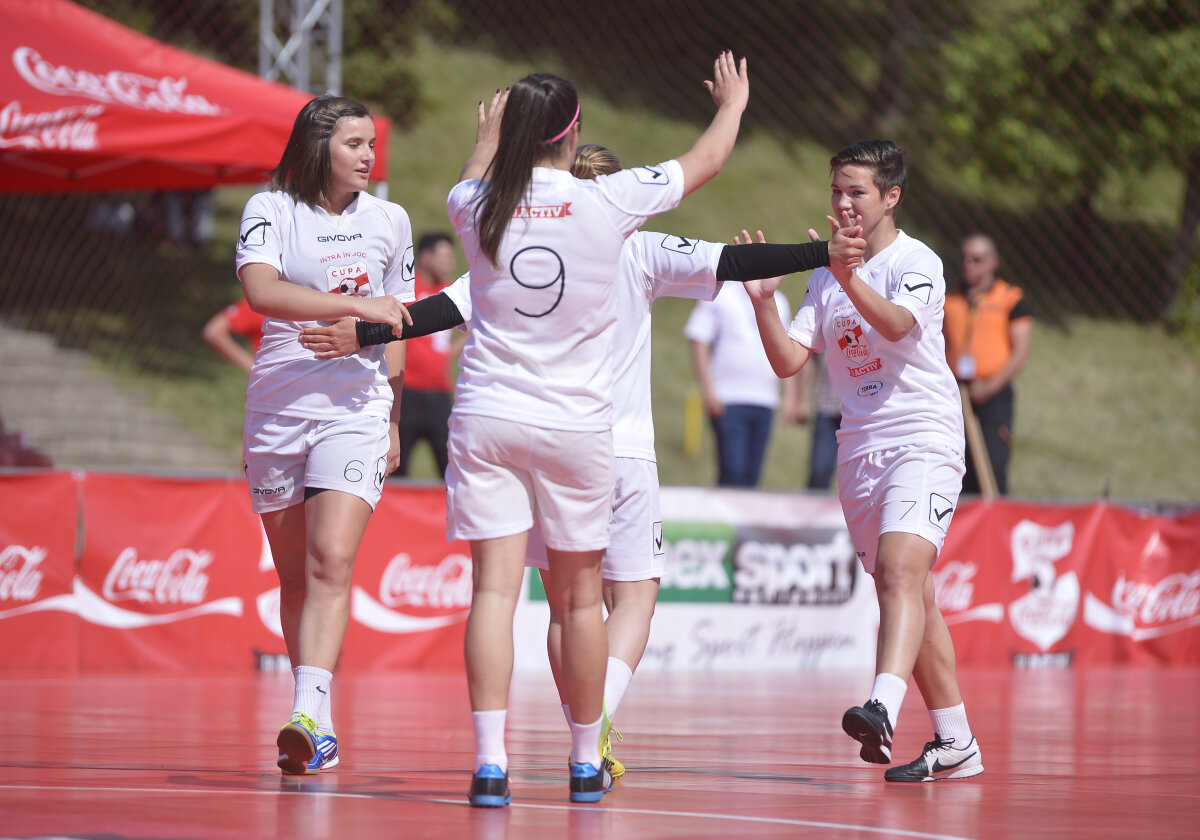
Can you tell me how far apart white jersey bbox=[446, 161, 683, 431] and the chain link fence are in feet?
64.2

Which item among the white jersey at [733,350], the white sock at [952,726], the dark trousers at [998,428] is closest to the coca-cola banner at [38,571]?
the white jersey at [733,350]

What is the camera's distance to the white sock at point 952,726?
478cm

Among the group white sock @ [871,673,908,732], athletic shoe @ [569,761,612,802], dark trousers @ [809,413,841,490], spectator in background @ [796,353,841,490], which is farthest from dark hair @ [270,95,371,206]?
dark trousers @ [809,413,841,490]

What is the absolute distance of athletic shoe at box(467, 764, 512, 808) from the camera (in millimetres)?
3738

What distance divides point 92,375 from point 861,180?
45.4 ft

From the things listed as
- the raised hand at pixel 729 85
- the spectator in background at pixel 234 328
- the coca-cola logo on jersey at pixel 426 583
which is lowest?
the coca-cola logo on jersey at pixel 426 583

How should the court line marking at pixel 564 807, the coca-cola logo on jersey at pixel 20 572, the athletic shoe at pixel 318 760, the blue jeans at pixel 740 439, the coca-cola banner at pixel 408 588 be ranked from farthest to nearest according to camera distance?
the blue jeans at pixel 740 439 < the coca-cola banner at pixel 408 588 < the coca-cola logo on jersey at pixel 20 572 < the athletic shoe at pixel 318 760 < the court line marking at pixel 564 807

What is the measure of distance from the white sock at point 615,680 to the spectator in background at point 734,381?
6.61 m

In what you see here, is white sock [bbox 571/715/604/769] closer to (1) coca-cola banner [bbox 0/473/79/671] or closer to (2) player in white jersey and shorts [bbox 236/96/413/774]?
(2) player in white jersey and shorts [bbox 236/96/413/774]

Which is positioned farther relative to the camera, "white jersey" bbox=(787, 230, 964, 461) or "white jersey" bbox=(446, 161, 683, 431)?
"white jersey" bbox=(787, 230, 964, 461)

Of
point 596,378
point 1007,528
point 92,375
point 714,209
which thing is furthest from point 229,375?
point 596,378

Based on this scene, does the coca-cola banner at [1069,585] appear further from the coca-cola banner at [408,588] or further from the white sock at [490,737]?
the white sock at [490,737]

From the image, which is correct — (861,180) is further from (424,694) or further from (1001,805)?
(424,694)

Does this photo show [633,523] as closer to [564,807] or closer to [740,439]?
[564,807]
